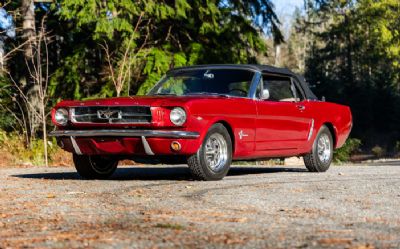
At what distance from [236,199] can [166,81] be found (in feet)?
13.2

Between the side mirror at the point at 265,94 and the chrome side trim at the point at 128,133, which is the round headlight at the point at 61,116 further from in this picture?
the side mirror at the point at 265,94

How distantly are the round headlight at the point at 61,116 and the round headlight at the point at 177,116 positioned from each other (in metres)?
1.59

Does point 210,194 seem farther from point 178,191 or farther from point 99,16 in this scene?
point 99,16

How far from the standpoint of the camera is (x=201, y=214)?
18.2 feet

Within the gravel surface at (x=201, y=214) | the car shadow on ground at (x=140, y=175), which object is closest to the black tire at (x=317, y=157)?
the car shadow on ground at (x=140, y=175)

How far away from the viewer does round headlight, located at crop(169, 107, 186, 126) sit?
27.5 feet

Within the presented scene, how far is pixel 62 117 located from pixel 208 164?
200cm

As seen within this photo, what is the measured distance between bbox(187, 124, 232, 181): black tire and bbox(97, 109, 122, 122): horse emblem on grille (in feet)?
3.31

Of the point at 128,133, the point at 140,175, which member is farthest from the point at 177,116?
the point at 140,175

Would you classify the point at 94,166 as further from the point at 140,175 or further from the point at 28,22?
the point at 28,22

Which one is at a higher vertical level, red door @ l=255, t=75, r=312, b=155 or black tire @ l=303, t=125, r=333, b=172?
red door @ l=255, t=75, r=312, b=155

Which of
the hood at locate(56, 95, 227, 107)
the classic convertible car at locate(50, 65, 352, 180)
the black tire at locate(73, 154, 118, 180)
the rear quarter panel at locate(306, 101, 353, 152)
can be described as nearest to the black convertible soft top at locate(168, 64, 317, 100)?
the classic convertible car at locate(50, 65, 352, 180)

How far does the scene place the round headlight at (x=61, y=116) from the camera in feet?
30.2

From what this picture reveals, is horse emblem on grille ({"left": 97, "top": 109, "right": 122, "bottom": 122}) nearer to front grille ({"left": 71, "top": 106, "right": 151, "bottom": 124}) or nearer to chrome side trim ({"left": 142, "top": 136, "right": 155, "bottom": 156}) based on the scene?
front grille ({"left": 71, "top": 106, "right": 151, "bottom": 124})
